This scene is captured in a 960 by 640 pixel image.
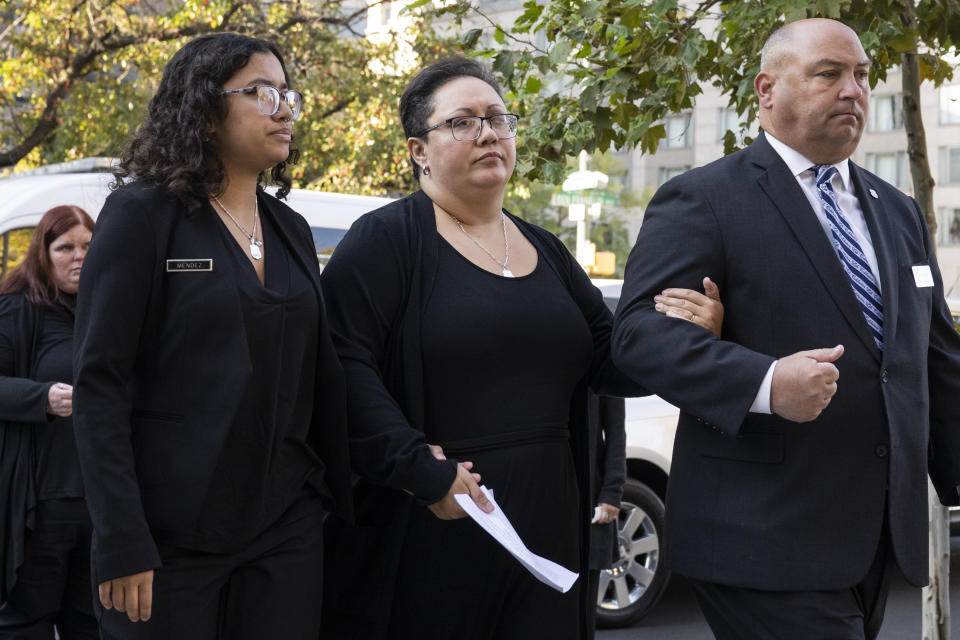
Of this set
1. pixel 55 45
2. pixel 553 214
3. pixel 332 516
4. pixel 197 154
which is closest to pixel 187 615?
pixel 332 516

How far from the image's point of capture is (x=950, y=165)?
48.5 metres

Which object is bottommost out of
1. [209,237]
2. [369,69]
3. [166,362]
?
[166,362]

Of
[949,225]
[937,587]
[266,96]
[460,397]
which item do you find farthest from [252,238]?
[949,225]

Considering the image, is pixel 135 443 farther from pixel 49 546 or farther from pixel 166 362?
pixel 49 546

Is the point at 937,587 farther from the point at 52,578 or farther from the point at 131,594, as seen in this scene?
the point at 131,594

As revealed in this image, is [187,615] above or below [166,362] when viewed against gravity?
below

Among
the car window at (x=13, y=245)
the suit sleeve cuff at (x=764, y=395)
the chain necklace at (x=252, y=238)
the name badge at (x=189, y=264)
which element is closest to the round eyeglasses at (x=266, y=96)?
the chain necklace at (x=252, y=238)

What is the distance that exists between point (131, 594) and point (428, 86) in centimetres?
166

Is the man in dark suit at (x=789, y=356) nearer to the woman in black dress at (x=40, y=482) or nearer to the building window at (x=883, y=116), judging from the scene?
the woman in black dress at (x=40, y=482)

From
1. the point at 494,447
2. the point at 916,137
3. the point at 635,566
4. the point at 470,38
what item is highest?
the point at 470,38

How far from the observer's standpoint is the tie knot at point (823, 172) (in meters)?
3.38

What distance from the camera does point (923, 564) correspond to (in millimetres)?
3301

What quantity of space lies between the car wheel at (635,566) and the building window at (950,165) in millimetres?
44587

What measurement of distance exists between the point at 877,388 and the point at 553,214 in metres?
44.9
